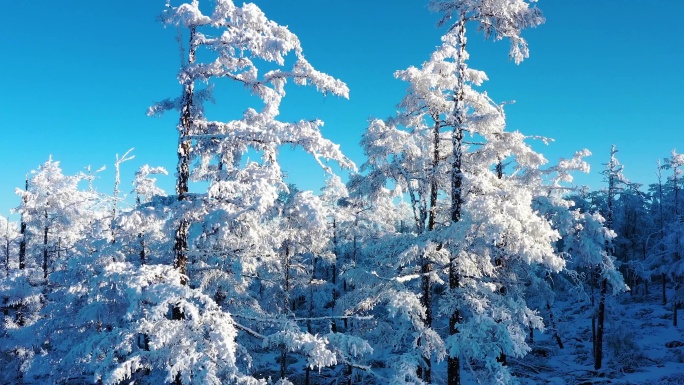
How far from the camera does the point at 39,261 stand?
28.2 meters

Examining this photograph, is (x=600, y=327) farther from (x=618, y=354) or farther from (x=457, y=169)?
(x=457, y=169)

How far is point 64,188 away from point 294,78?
1979 centimetres

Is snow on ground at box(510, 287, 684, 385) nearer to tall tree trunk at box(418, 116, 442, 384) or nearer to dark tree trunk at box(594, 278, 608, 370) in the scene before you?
dark tree trunk at box(594, 278, 608, 370)

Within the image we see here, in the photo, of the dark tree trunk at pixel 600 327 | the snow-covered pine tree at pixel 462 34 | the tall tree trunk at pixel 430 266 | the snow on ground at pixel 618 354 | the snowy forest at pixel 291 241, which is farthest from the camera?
the dark tree trunk at pixel 600 327

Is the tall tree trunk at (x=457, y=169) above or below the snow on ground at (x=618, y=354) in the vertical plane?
above

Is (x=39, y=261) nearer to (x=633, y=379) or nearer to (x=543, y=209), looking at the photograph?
(x=543, y=209)

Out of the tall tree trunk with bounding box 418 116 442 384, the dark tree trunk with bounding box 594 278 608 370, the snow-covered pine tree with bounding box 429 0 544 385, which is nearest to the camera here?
the snow-covered pine tree with bounding box 429 0 544 385

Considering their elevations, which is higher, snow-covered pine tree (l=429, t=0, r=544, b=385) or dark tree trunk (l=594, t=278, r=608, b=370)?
snow-covered pine tree (l=429, t=0, r=544, b=385)

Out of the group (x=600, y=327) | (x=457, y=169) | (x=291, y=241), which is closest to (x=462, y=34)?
(x=457, y=169)

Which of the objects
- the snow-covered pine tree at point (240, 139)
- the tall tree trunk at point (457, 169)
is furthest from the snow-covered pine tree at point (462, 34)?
the snow-covered pine tree at point (240, 139)

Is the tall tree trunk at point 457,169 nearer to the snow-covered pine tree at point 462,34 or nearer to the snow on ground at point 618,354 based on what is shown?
the snow-covered pine tree at point 462,34

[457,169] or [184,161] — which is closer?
[184,161]

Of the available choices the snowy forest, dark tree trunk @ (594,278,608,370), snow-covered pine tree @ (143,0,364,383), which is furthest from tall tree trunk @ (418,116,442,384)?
dark tree trunk @ (594,278,608,370)

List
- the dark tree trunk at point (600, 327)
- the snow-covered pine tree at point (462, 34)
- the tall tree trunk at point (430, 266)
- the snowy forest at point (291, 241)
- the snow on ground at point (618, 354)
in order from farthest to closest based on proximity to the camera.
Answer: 1. the dark tree trunk at point (600, 327)
2. the snow on ground at point (618, 354)
3. the tall tree trunk at point (430, 266)
4. the snow-covered pine tree at point (462, 34)
5. the snowy forest at point (291, 241)
